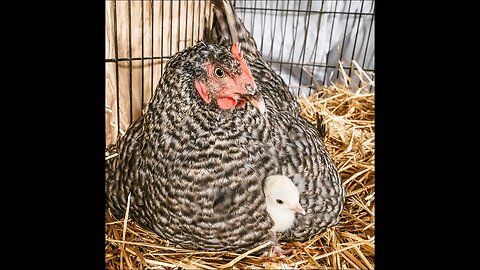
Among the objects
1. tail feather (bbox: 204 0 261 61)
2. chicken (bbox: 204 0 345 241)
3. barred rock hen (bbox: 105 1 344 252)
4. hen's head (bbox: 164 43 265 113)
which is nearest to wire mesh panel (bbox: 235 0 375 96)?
tail feather (bbox: 204 0 261 61)

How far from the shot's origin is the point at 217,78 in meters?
0.88

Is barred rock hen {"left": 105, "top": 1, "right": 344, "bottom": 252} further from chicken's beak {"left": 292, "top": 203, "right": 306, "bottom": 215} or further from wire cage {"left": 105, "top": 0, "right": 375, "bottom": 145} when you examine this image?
wire cage {"left": 105, "top": 0, "right": 375, "bottom": 145}

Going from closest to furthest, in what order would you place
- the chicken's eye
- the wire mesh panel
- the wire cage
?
1. the chicken's eye
2. the wire cage
3. the wire mesh panel

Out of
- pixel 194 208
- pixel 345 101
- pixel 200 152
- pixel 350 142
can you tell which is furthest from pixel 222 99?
pixel 345 101

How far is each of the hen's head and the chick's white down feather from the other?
0.22m

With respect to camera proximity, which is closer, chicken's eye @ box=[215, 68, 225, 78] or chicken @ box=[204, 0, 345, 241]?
chicken's eye @ box=[215, 68, 225, 78]

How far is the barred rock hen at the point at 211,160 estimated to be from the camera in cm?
90

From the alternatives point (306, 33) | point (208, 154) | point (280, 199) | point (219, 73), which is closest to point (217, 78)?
point (219, 73)

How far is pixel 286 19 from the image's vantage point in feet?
8.78

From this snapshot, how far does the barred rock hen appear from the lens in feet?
2.94

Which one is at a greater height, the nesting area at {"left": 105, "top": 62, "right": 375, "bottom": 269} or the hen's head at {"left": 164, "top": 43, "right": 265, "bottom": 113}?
the hen's head at {"left": 164, "top": 43, "right": 265, "bottom": 113}

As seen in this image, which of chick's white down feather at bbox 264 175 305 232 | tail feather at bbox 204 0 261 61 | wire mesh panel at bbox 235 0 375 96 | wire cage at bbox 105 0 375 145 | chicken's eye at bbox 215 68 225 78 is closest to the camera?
chicken's eye at bbox 215 68 225 78

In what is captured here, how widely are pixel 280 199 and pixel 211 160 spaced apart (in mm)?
222

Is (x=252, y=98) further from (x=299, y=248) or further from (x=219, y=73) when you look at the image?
(x=299, y=248)
